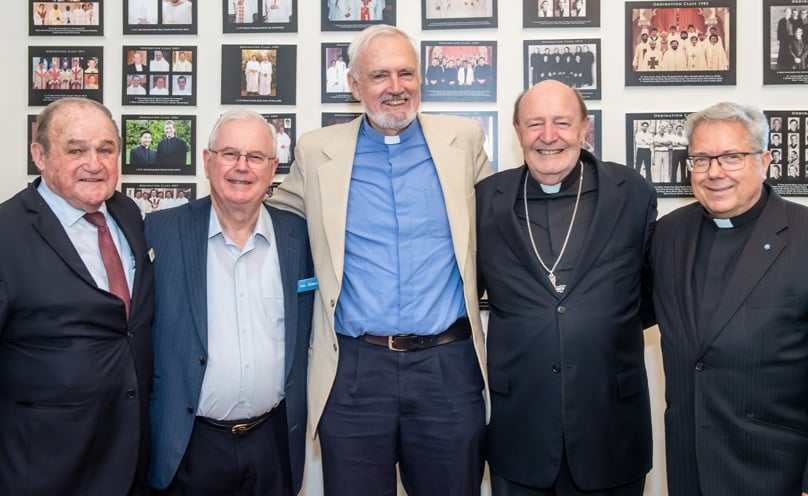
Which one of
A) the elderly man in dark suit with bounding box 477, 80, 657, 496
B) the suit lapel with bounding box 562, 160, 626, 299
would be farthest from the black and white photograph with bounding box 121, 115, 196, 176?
the suit lapel with bounding box 562, 160, 626, 299

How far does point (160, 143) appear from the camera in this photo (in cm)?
331

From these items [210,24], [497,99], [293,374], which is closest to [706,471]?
[293,374]

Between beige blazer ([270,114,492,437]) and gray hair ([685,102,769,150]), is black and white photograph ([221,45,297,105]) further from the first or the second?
gray hair ([685,102,769,150])

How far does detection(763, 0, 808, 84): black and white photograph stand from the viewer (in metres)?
3.12

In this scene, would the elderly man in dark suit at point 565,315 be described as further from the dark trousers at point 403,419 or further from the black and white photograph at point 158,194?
the black and white photograph at point 158,194

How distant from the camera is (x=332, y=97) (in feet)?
10.7

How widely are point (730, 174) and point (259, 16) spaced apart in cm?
233

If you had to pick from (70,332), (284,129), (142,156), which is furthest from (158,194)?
(70,332)

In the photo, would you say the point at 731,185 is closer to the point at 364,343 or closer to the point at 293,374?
the point at 364,343

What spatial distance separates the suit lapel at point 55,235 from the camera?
6.73ft

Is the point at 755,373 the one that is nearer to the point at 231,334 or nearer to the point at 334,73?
the point at 231,334

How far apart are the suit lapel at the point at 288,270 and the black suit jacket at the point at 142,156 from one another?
3.41 ft

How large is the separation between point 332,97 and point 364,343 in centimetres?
141

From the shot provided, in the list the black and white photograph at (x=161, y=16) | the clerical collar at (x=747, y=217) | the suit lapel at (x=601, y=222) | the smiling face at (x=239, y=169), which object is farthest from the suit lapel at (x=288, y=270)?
the clerical collar at (x=747, y=217)
